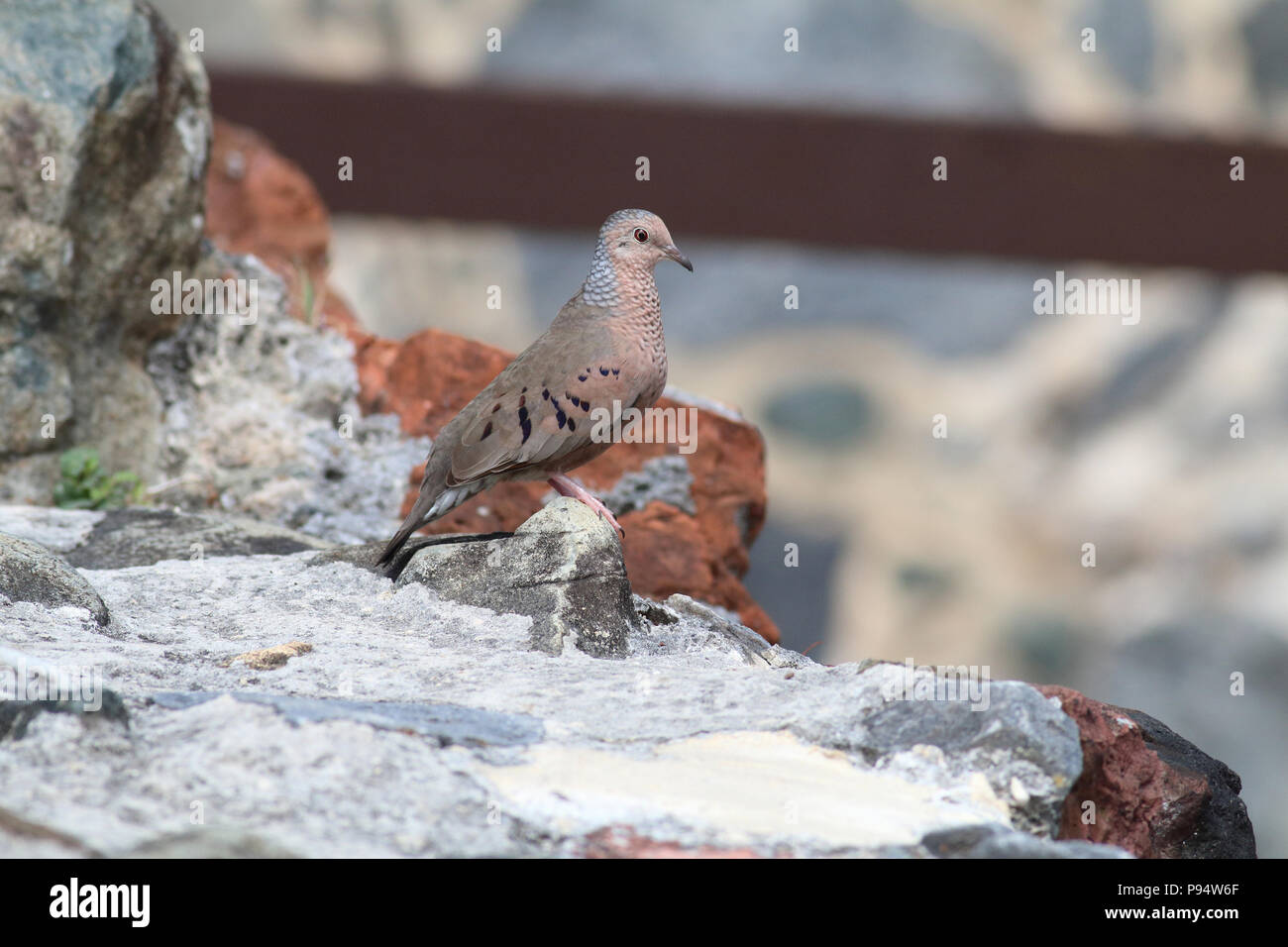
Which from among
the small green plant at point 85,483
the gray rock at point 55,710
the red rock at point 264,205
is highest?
the red rock at point 264,205

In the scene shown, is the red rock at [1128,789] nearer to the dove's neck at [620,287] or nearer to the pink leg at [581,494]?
the pink leg at [581,494]

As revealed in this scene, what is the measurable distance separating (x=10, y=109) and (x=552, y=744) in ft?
9.10

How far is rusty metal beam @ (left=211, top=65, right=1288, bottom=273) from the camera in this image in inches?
230

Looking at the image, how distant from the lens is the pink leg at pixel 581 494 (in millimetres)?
3400

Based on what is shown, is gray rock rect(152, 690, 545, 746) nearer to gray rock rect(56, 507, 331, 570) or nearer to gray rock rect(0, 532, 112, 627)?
gray rock rect(0, 532, 112, 627)

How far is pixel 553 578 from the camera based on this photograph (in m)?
Result: 3.15

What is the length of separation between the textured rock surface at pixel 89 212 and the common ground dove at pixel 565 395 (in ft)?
4.51

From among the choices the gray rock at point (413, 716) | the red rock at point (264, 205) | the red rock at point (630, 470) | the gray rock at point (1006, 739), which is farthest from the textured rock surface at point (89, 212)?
the gray rock at point (1006, 739)

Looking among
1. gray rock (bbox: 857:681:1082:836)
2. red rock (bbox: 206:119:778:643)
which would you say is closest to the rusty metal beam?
red rock (bbox: 206:119:778:643)

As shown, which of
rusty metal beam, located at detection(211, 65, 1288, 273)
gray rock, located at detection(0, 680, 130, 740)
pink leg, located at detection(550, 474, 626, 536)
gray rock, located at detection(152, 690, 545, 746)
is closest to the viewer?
gray rock, located at detection(0, 680, 130, 740)

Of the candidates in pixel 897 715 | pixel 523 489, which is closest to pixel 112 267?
pixel 523 489

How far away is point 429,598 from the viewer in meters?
3.26

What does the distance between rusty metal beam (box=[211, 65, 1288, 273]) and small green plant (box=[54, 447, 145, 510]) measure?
81.3 inches
